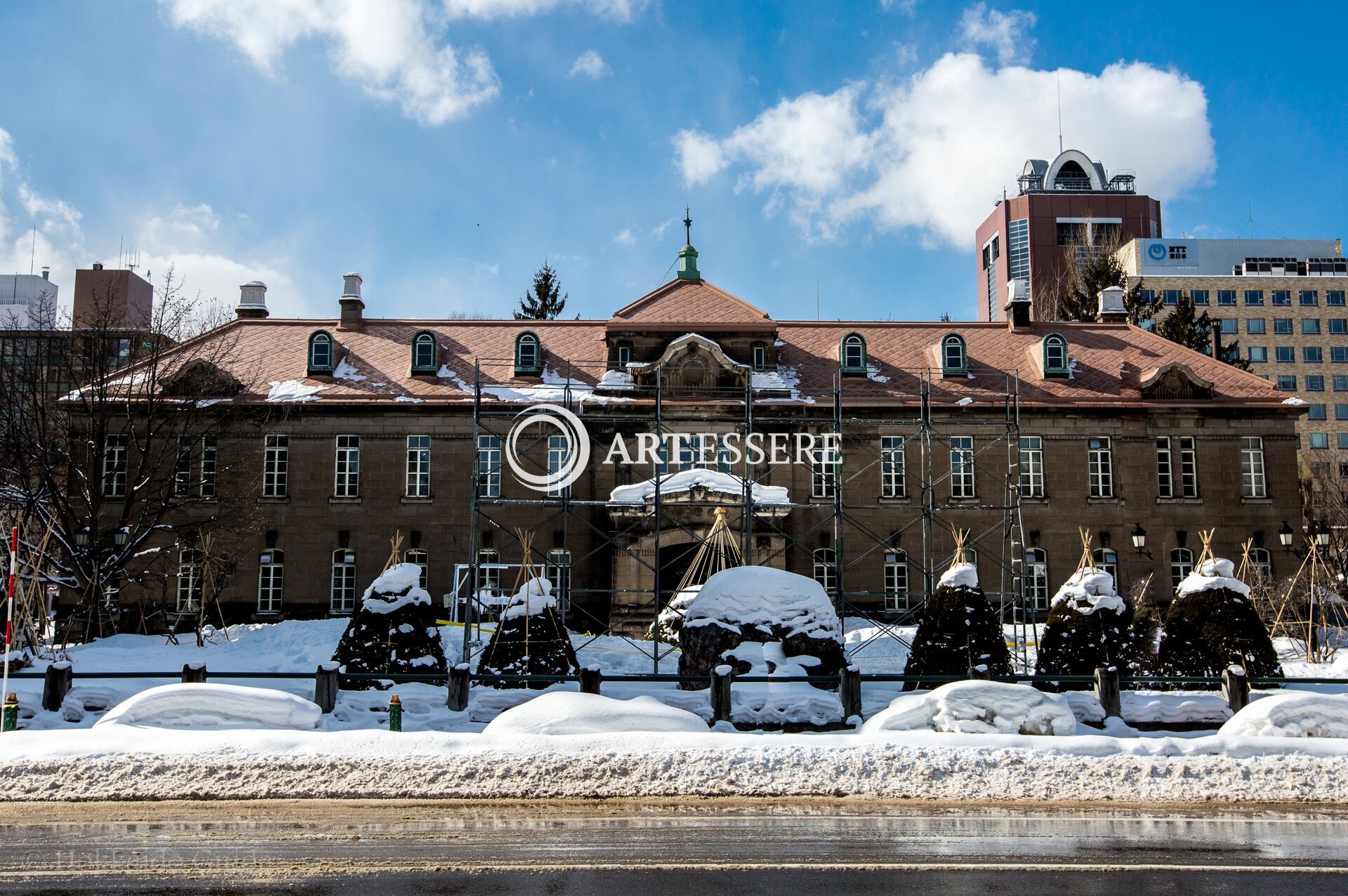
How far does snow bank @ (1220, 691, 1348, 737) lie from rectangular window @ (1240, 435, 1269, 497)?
21880 mm

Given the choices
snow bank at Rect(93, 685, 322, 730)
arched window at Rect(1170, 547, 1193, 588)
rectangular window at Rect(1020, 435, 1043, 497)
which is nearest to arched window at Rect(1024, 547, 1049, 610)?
rectangular window at Rect(1020, 435, 1043, 497)

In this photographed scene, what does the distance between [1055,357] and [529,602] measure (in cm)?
2342

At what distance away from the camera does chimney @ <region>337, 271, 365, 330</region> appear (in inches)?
1534

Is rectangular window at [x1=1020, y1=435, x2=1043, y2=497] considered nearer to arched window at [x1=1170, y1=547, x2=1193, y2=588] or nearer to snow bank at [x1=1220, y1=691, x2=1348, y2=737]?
arched window at [x1=1170, y1=547, x2=1193, y2=588]

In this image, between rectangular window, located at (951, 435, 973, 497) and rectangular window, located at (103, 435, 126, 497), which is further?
rectangular window, located at (951, 435, 973, 497)

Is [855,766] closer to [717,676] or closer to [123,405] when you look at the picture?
[717,676]

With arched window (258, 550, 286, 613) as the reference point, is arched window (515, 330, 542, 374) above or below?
above

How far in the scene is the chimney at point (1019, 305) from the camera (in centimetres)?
3953

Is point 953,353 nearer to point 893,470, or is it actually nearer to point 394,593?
point 893,470

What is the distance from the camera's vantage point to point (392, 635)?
19.1 meters

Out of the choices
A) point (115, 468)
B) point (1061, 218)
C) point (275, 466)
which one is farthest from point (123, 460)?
point (1061, 218)

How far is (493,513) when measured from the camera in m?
33.4

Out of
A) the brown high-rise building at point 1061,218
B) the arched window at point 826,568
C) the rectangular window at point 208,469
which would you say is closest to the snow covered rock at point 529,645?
the arched window at point 826,568

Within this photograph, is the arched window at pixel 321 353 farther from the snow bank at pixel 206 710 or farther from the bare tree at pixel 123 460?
the snow bank at pixel 206 710
